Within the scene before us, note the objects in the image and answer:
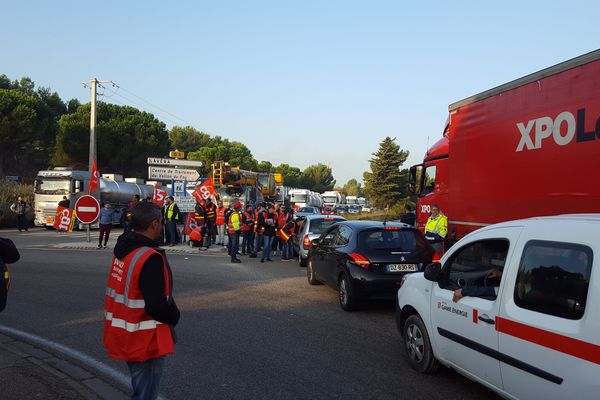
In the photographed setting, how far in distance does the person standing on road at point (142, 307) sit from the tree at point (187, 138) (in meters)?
76.7

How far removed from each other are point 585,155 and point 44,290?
9.29 metres

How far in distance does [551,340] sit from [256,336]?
406cm

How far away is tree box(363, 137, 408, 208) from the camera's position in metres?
62.1

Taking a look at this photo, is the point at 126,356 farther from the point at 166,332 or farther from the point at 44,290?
the point at 44,290

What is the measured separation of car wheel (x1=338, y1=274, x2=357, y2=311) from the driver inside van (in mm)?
3508

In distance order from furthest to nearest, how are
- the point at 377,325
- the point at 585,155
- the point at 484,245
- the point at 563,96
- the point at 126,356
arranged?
the point at 377,325
the point at 563,96
the point at 585,155
the point at 484,245
the point at 126,356

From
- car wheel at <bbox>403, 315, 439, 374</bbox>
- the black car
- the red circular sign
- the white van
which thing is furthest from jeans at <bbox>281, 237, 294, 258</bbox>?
the white van

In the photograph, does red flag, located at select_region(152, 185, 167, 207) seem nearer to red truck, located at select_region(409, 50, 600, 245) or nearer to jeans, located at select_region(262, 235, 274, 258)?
jeans, located at select_region(262, 235, 274, 258)

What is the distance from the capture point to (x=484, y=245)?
441 cm

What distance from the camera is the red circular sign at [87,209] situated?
53.8 feet

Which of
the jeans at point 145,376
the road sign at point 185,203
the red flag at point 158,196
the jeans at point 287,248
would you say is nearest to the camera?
the jeans at point 145,376

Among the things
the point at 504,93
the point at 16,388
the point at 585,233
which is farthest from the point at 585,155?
the point at 16,388

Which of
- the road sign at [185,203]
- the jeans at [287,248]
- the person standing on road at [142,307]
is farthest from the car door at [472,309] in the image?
the road sign at [185,203]

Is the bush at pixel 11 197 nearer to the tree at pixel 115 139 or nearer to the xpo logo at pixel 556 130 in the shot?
the tree at pixel 115 139
